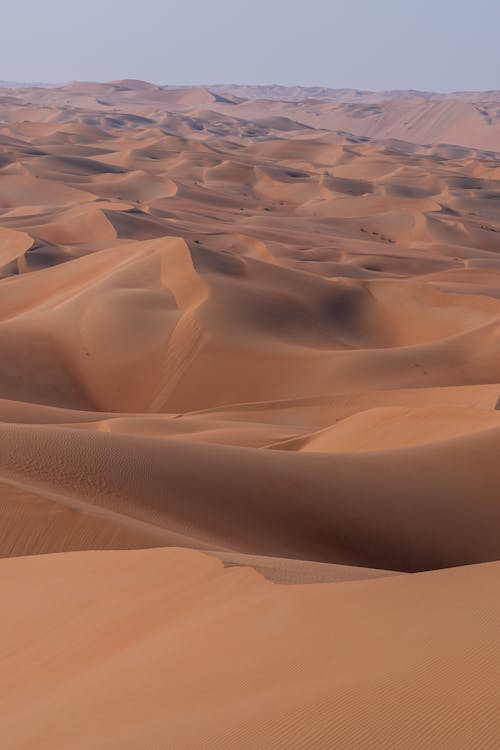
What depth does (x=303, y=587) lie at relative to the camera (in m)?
4.93

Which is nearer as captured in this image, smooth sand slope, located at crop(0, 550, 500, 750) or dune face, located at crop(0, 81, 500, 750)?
smooth sand slope, located at crop(0, 550, 500, 750)

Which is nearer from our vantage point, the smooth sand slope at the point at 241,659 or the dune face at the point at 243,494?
the smooth sand slope at the point at 241,659

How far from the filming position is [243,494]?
26.9 ft

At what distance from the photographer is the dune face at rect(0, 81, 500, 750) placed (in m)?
3.53

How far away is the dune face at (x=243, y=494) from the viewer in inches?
139

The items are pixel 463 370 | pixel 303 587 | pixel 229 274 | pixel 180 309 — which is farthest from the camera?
pixel 229 274

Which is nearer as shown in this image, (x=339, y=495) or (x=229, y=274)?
(x=339, y=495)

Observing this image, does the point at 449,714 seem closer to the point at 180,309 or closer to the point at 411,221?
the point at 180,309

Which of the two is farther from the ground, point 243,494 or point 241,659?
point 241,659

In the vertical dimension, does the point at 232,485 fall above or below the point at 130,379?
above

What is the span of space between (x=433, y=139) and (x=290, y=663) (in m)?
115

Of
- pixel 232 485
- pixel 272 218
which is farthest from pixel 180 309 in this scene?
pixel 272 218

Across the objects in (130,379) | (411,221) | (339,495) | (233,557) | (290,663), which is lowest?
(411,221)

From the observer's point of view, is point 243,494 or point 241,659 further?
point 243,494
